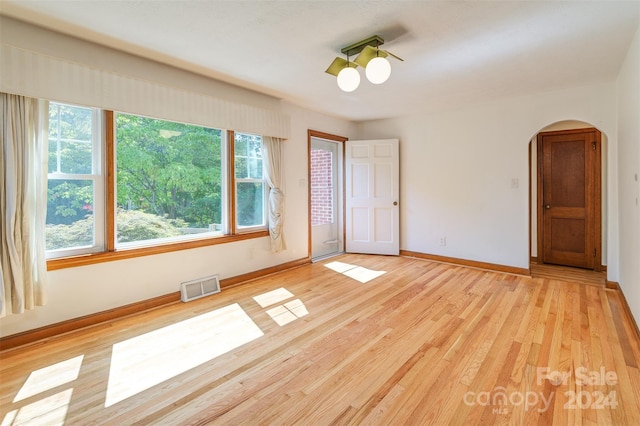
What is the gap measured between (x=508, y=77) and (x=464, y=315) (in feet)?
8.71

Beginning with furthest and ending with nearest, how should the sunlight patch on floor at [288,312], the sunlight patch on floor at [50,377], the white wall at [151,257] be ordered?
the sunlight patch on floor at [288,312] → the white wall at [151,257] → the sunlight patch on floor at [50,377]

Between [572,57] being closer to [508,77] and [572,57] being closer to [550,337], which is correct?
[508,77]

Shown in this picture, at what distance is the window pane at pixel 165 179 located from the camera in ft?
10.3

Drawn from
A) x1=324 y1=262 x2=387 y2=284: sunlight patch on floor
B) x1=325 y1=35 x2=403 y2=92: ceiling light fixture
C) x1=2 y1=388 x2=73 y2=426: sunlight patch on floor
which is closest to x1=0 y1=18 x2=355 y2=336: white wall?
x1=324 y1=262 x2=387 y2=284: sunlight patch on floor

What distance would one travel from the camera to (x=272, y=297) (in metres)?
3.55

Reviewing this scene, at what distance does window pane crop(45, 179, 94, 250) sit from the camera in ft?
8.84

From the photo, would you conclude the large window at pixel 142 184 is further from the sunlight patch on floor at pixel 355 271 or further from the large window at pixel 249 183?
the sunlight patch on floor at pixel 355 271

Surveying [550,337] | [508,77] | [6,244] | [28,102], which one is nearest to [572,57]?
[508,77]

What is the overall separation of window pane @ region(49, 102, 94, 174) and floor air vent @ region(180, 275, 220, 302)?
58.9 inches

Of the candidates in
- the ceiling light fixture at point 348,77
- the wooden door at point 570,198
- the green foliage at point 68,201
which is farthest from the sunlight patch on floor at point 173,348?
the wooden door at point 570,198

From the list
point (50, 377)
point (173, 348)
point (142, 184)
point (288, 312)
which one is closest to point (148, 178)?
point (142, 184)

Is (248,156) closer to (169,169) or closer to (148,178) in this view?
(169,169)

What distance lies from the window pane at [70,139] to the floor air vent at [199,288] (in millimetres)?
1495

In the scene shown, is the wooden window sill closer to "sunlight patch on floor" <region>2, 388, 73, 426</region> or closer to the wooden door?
"sunlight patch on floor" <region>2, 388, 73, 426</region>
